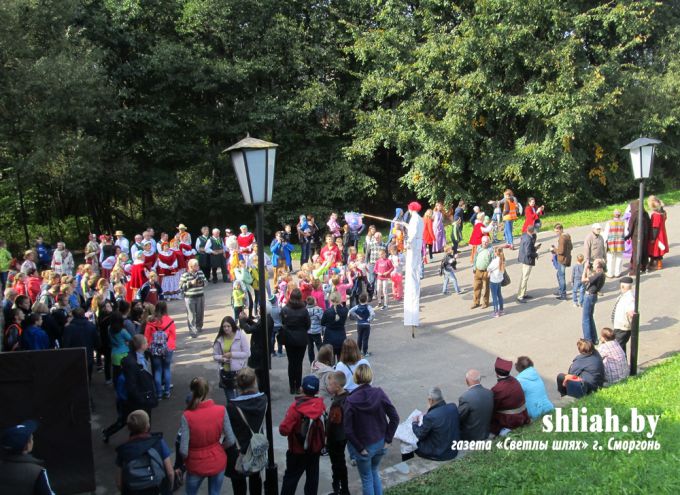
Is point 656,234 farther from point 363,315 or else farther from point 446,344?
point 363,315

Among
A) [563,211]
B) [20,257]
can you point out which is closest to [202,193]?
[20,257]

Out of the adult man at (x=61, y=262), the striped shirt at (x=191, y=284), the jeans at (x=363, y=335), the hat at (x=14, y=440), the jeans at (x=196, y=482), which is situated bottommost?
the jeans at (x=196, y=482)

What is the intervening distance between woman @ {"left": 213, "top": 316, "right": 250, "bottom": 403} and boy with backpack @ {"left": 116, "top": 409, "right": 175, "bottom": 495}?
2942 millimetres

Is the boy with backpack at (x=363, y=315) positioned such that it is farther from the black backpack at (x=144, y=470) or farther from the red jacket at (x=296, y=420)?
the black backpack at (x=144, y=470)

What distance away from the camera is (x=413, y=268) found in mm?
12109

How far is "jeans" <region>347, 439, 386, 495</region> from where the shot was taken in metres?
6.24

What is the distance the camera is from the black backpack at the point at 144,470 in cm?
533

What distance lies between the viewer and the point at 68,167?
22.3m

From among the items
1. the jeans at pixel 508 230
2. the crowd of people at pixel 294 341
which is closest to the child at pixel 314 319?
the crowd of people at pixel 294 341

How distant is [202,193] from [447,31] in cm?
1337

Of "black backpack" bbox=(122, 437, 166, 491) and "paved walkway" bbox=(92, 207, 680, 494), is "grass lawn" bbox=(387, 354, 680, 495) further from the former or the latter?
"black backpack" bbox=(122, 437, 166, 491)

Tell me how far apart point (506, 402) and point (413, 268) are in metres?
5.01

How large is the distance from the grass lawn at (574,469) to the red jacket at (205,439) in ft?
6.42

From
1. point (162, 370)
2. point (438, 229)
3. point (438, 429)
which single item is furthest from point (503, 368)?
point (438, 229)
